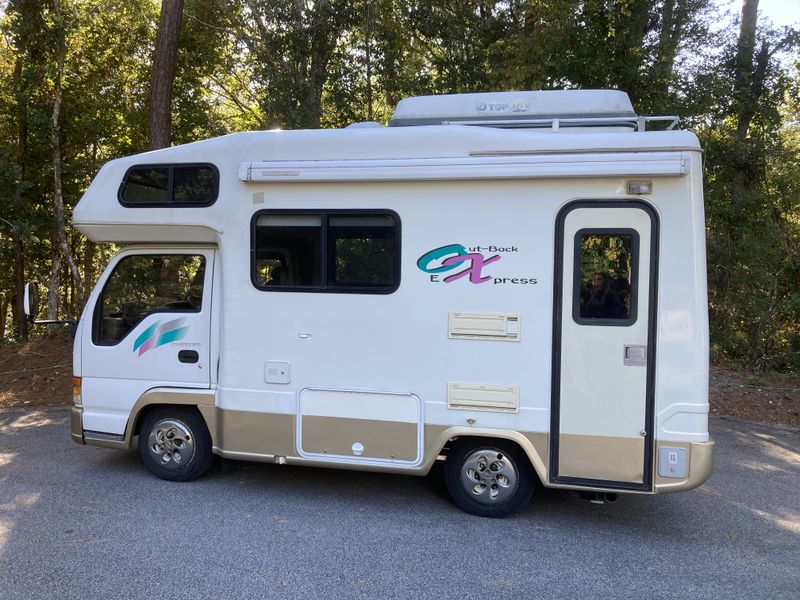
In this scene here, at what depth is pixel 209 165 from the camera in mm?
4707

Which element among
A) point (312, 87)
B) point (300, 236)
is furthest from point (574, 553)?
point (312, 87)

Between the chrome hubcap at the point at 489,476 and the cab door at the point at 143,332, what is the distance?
2203 mm

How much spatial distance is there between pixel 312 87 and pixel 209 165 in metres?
6.50

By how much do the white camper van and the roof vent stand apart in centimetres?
2

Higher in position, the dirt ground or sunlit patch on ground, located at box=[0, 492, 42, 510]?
the dirt ground

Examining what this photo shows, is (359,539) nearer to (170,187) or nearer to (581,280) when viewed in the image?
(581,280)

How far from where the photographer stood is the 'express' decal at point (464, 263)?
13.8 feet

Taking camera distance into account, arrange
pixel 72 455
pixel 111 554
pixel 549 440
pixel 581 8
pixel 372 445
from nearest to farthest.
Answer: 1. pixel 111 554
2. pixel 549 440
3. pixel 372 445
4. pixel 72 455
5. pixel 581 8

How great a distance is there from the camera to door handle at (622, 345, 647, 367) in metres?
3.96

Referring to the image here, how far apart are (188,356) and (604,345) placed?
3.23 metres

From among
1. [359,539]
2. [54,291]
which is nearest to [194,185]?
[359,539]

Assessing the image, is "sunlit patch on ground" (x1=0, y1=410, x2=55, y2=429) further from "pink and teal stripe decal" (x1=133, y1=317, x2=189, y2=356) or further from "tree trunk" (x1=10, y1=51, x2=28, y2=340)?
"tree trunk" (x1=10, y1=51, x2=28, y2=340)

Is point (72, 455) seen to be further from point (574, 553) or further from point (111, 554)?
point (574, 553)

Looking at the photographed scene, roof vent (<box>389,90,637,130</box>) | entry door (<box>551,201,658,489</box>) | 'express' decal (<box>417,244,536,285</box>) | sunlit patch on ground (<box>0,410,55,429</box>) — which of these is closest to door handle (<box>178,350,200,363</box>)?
'express' decal (<box>417,244,536,285</box>)
